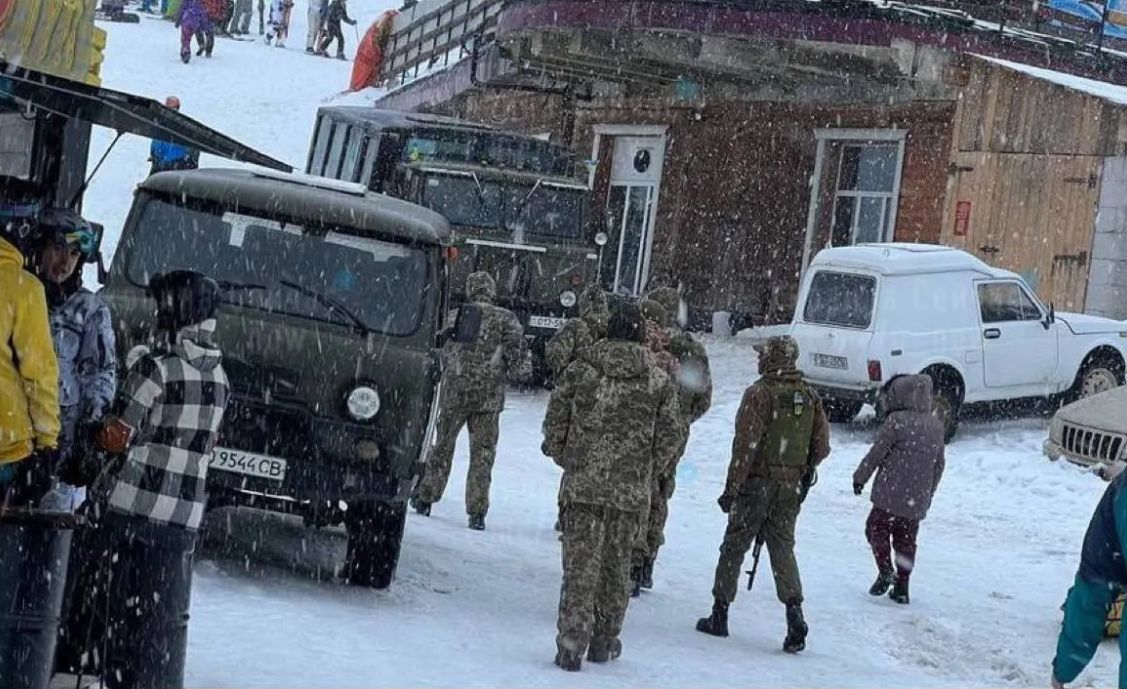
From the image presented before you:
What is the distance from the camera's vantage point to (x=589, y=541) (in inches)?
338

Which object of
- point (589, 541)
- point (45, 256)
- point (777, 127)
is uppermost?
point (777, 127)

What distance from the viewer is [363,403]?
31.0 ft

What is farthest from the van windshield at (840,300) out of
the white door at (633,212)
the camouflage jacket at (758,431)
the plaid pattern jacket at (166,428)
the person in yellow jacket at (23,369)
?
the person in yellow jacket at (23,369)

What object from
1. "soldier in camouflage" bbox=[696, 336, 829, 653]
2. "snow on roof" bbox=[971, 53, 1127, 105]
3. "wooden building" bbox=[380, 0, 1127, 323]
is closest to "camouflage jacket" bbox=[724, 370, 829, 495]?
"soldier in camouflage" bbox=[696, 336, 829, 653]

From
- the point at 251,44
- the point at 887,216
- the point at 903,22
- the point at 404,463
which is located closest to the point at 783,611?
the point at 404,463

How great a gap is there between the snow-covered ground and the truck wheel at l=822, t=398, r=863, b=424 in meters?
0.12

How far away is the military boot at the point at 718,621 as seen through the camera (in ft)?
33.5

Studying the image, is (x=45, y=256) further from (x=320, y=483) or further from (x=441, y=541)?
(x=441, y=541)

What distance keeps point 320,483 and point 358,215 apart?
1600 millimetres

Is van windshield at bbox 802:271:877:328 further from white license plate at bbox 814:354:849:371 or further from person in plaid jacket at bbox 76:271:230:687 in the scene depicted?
person in plaid jacket at bbox 76:271:230:687

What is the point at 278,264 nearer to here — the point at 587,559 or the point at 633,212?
the point at 587,559

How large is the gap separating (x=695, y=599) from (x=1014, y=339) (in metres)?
8.36

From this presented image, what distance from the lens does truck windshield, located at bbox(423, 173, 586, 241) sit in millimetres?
19719

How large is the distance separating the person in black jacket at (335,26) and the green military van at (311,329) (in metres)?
37.4
